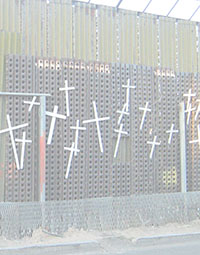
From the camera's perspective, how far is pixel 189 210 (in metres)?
10.2

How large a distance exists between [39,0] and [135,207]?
240 inches

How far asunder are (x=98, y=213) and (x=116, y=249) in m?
1.06

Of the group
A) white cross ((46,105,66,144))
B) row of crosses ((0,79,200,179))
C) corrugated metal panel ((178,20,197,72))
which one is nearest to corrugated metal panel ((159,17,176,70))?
corrugated metal panel ((178,20,197,72))

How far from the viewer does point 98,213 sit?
A: 30.0 feet

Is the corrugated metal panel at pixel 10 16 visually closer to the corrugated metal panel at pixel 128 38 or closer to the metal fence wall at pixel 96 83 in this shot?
the metal fence wall at pixel 96 83

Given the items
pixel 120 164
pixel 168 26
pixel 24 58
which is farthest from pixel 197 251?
pixel 168 26

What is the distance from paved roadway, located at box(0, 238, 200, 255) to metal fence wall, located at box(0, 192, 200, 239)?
73cm

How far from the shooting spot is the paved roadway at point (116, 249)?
784 cm

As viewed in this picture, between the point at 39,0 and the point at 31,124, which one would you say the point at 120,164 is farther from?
the point at 39,0

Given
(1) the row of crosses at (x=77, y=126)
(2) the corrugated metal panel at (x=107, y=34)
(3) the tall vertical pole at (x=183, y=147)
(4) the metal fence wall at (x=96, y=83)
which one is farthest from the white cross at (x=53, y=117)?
(3) the tall vertical pole at (x=183, y=147)

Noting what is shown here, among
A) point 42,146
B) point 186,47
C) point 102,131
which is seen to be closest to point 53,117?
point 42,146

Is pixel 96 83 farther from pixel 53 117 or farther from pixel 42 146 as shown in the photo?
pixel 42 146

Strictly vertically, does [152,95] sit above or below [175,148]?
above

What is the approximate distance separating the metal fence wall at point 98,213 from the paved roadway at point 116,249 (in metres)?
0.73
